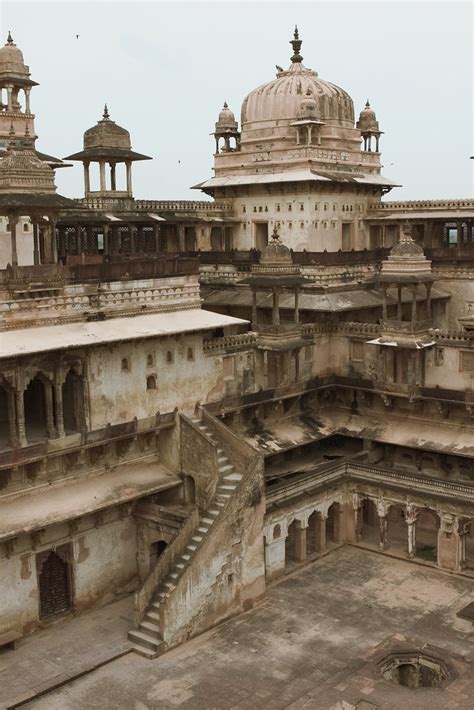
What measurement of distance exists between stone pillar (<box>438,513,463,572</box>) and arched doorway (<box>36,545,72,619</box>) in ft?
39.6

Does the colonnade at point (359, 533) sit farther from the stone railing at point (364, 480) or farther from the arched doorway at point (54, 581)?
the arched doorway at point (54, 581)

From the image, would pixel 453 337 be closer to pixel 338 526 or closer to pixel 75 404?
pixel 338 526

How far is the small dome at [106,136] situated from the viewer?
35.5m

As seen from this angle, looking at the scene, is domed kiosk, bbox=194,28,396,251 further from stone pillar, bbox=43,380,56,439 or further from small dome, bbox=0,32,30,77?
stone pillar, bbox=43,380,56,439

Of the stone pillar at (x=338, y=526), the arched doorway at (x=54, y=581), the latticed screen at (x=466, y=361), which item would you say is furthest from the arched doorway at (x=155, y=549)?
the latticed screen at (x=466, y=361)

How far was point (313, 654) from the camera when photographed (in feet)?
78.4

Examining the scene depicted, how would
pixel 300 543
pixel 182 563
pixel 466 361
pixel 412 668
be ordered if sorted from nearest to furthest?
1. pixel 412 668
2. pixel 182 563
3. pixel 300 543
4. pixel 466 361

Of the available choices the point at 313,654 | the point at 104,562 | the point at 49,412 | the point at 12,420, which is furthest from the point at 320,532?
the point at 12,420

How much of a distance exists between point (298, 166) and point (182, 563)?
1998cm

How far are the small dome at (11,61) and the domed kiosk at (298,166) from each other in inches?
411

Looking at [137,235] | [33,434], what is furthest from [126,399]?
[137,235]

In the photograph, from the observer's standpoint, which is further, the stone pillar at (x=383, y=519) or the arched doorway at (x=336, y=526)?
the arched doorway at (x=336, y=526)

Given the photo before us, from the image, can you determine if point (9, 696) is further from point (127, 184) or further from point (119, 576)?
point (127, 184)

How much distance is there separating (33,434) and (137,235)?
44.8 ft
